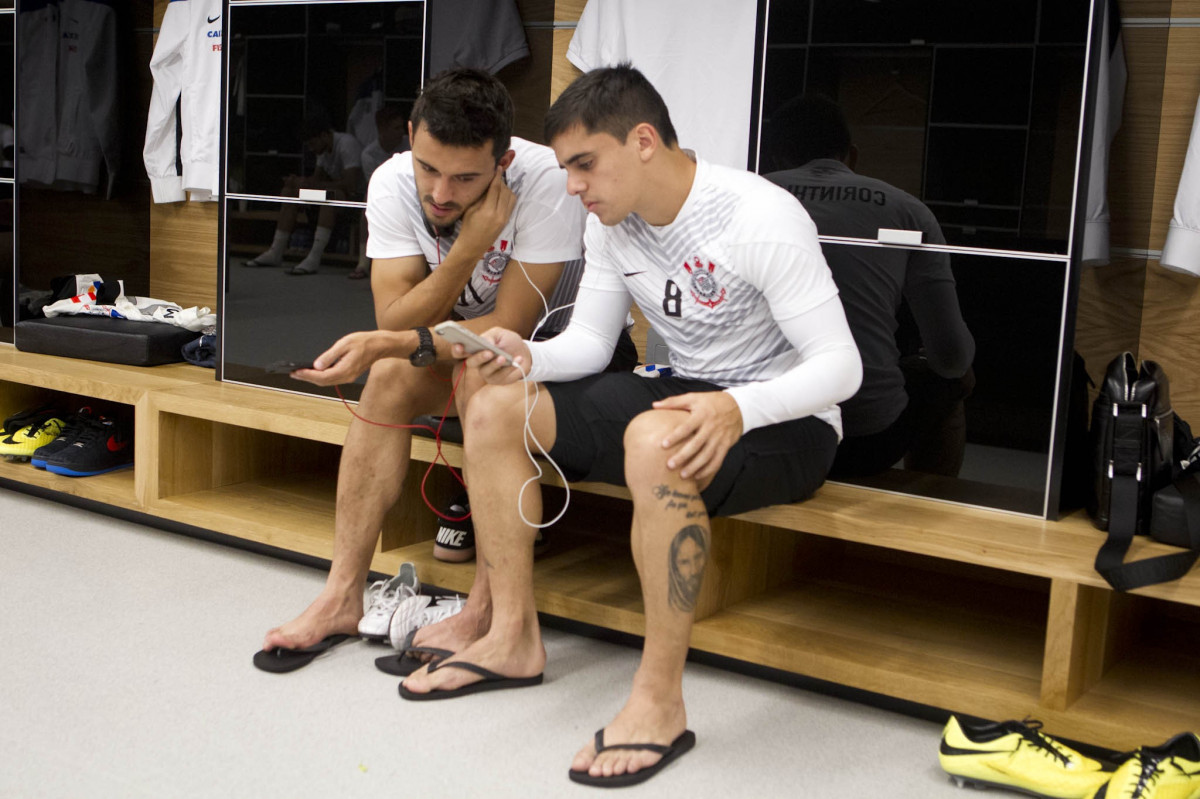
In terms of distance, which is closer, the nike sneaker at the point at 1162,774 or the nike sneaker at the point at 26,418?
the nike sneaker at the point at 1162,774

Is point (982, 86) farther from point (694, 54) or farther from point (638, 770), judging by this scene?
point (638, 770)

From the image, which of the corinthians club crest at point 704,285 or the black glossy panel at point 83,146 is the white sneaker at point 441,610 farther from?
the black glossy panel at point 83,146

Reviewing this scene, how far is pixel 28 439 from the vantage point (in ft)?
10.8

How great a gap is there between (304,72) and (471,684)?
1.67m

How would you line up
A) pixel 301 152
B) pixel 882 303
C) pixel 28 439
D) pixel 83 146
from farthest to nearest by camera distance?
pixel 83 146 → pixel 28 439 → pixel 301 152 → pixel 882 303

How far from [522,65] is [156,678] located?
1875 mm

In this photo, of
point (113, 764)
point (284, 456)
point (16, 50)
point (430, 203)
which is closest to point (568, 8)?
point (430, 203)

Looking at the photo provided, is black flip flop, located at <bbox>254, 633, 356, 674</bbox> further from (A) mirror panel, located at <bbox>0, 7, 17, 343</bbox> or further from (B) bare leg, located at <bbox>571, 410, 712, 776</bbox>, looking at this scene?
(A) mirror panel, located at <bbox>0, 7, 17, 343</bbox>

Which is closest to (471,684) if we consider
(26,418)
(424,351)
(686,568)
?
(686,568)

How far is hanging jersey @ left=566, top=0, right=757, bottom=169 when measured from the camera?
2.84 metres

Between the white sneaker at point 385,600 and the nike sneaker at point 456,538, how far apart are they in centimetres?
13

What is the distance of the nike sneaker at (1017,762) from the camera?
173 cm

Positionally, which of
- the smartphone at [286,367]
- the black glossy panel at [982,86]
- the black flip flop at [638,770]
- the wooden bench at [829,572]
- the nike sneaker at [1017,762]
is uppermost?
the black glossy panel at [982,86]

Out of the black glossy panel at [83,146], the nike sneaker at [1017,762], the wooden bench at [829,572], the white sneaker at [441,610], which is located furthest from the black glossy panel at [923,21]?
→ the black glossy panel at [83,146]
